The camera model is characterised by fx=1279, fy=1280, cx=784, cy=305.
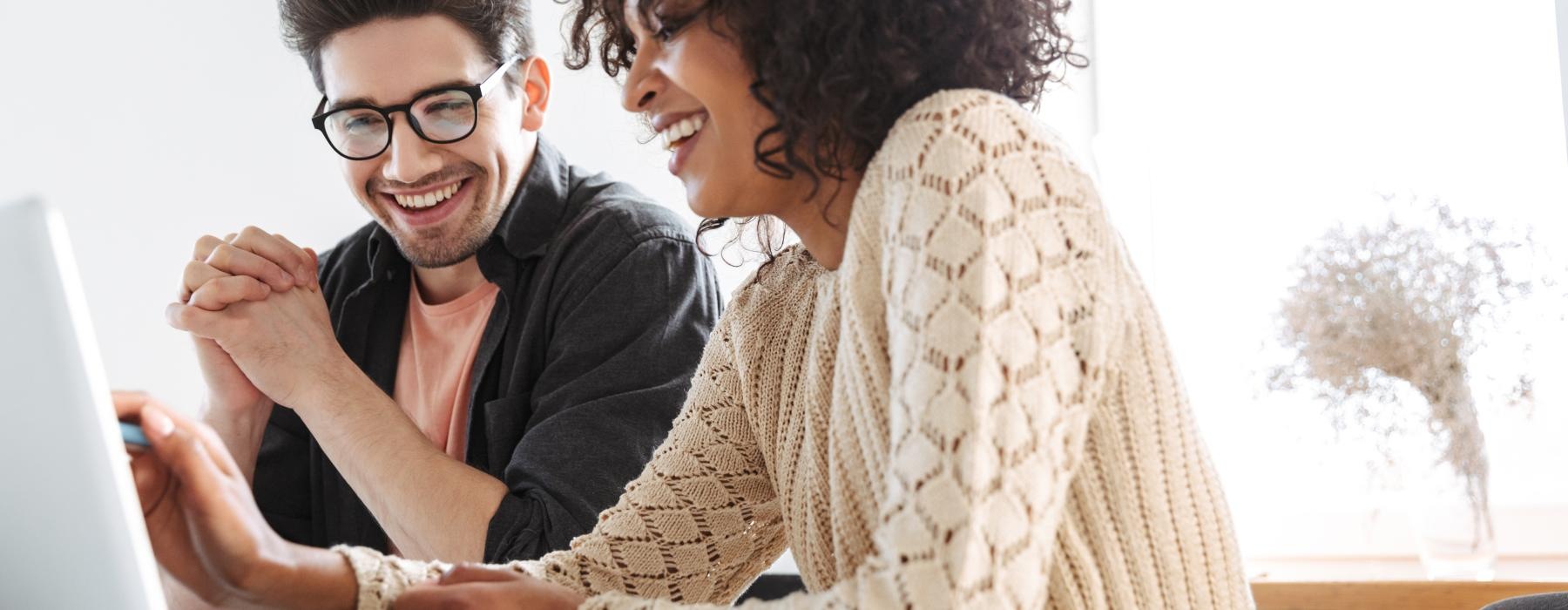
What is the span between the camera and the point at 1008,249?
2.45 feet

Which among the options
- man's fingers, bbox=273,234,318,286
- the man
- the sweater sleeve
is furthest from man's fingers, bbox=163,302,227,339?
the sweater sleeve

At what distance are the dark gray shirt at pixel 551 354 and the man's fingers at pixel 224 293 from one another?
0.91ft

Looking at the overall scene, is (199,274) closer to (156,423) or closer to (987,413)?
(156,423)

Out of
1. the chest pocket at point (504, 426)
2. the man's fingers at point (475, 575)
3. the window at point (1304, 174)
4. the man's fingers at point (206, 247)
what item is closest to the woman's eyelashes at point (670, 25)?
the man's fingers at point (475, 575)

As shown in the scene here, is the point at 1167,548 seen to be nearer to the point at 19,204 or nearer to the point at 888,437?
the point at 888,437

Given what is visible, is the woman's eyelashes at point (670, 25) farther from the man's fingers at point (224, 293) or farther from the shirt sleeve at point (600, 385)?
the man's fingers at point (224, 293)

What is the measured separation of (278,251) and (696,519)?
30.0 inches

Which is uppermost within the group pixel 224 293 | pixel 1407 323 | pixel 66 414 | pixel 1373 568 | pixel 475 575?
pixel 66 414

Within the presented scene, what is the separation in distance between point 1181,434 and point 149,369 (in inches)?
92.2

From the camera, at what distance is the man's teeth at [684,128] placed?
1092 mm

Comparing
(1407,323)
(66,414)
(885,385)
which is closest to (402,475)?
(885,385)

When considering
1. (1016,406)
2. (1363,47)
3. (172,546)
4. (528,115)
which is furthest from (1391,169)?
(172,546)

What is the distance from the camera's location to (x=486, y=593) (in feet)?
2.85

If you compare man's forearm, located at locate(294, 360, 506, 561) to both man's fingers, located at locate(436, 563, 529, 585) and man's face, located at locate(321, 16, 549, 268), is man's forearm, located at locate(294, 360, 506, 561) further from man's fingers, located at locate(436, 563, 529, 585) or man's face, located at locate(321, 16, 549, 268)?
man's fingers, located at locate(436, 563, 529, 585)
